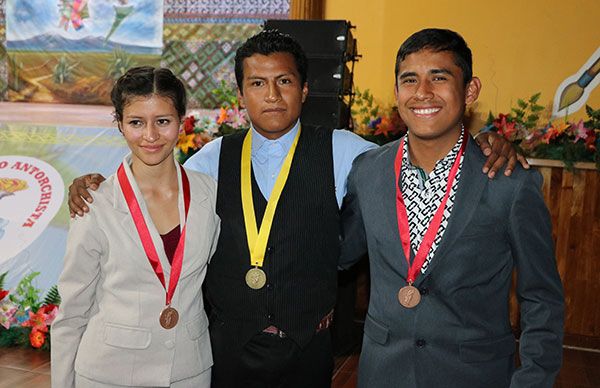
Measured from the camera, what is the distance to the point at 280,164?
2.09 meters

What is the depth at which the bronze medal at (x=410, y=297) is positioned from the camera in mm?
1582

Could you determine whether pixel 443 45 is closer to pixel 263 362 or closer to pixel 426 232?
pixel 426 232

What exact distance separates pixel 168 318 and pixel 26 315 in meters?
3.03

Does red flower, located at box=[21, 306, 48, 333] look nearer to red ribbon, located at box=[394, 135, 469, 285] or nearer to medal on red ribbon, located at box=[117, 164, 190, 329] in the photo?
medal on red ribbon, located at box=[117, 164, 190, 329]

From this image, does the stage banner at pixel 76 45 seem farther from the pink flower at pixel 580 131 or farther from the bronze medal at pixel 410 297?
the bronze medal at pixel 410 297

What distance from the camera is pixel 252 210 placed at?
6.50ft

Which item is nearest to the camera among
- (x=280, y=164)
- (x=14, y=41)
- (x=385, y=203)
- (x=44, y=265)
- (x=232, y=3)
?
(x=385, y=203)

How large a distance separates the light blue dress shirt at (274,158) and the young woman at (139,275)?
29cm

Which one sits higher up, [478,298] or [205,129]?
[205,129]

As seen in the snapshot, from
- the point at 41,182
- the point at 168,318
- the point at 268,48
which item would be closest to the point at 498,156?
the point at 268,48

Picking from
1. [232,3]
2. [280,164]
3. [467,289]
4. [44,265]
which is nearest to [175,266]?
[280,164]

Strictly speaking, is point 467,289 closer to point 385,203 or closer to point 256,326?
point 385,203

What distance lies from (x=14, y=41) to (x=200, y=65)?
1871mm

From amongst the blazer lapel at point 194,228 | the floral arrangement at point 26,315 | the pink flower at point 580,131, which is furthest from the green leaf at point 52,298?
the pink flower at point 580,131
